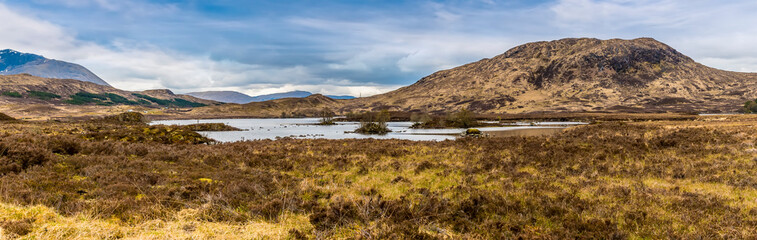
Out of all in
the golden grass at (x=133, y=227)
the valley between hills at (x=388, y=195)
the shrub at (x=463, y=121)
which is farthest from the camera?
the shrub at (x=463, y=121)

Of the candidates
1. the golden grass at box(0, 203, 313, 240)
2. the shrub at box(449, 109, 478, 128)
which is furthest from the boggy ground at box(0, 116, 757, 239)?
the shrub at box(449, 109, 478, 128)

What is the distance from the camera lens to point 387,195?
448 inches

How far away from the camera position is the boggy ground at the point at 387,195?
7504mm

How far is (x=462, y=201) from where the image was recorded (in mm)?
9805

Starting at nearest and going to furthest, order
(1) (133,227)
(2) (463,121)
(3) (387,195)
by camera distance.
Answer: (1) (133,227)
(3) (387,195)
(2) (463,121)

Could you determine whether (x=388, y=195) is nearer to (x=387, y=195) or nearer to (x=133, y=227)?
(x=387, y=195)

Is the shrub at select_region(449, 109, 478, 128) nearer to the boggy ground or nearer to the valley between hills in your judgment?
the valley between hills

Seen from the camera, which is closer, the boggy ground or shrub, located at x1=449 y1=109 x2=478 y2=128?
the boggy ground

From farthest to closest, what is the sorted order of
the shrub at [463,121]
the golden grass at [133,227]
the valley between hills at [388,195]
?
the shrub at [463,121] → the valley between hills at [388,195] → the golden grass at [133,227]

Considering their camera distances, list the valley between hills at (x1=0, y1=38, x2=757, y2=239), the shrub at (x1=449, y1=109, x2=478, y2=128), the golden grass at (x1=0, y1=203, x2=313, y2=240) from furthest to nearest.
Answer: the shrub at (x1=449, y1=109, x2=478, y2=128)
the valley between hills at (x1=0, y1=38, x2=757, y2=239)
the golden grass at (x1=0, y1=203, x2=313, y2=240)

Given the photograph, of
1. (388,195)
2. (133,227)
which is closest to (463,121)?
(388,195)

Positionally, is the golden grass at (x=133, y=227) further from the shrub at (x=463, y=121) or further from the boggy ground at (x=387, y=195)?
the shrub at (x=463, y=121)

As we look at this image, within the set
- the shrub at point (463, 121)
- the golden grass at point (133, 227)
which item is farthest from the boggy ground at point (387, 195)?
the shrub at point (463, 121)

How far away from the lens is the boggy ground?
750 cm
